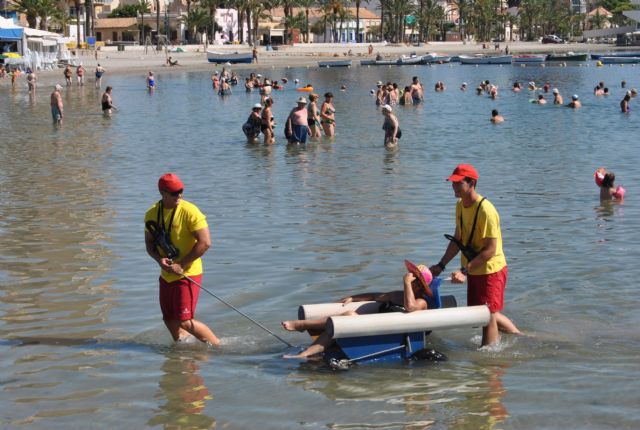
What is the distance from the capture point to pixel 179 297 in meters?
8.31

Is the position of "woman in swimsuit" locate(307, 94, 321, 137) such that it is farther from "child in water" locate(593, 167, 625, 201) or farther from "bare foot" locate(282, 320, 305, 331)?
"bare foot" locate(282, 320, 305, 331)

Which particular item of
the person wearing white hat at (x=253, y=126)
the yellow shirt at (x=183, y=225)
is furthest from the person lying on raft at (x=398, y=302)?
the person wearing white hat at (x=253, y=126)

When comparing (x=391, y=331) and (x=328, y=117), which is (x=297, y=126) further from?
(x=391, y=331)

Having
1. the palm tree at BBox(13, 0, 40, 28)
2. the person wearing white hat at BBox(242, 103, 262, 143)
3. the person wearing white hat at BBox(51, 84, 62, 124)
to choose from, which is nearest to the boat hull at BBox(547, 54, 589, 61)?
the palm tree at BBox(13, 0, 40, 28)

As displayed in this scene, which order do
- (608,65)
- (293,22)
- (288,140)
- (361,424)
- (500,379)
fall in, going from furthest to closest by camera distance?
(293,22) → (608,65) → (288,140) → (500,379) → (361,424)

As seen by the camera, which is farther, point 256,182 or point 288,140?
point 288,140

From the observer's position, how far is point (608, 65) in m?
90.1

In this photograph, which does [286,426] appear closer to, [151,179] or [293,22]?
[151,179]

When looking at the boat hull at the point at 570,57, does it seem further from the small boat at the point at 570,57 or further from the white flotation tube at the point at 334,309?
the white flotation tube at the point at 334,309

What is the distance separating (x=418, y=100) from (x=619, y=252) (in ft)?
100

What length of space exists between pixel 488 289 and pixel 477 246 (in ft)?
1.28

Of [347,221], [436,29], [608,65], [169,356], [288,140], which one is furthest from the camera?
[436,29]

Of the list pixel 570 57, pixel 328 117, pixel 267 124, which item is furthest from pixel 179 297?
pixel 570 57

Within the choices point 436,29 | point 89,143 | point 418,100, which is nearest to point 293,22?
point 436,29
